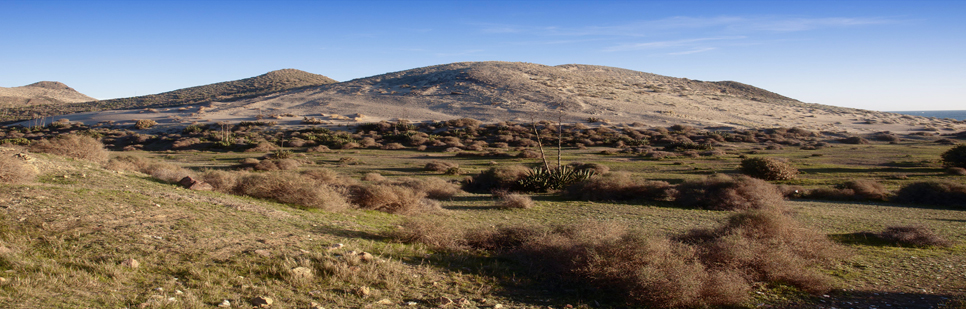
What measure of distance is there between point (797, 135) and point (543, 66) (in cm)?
5861

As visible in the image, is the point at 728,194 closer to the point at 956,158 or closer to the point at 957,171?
the point at 957,171

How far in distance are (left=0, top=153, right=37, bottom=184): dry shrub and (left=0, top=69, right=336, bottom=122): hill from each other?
293 feet

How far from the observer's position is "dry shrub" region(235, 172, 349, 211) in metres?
11.2

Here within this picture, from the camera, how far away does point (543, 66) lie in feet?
342

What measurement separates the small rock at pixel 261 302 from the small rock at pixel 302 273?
0.70 m

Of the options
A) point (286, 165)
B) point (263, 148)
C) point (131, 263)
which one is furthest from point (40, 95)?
point (131, 263)

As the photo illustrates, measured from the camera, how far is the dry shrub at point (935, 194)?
49.6 feet

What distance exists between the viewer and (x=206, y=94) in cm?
10825

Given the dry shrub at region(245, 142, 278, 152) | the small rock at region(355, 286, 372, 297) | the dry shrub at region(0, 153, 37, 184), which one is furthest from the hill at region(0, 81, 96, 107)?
the small rock at region(355, 286, 372, 297)

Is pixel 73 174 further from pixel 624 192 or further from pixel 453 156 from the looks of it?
pixel 453 156

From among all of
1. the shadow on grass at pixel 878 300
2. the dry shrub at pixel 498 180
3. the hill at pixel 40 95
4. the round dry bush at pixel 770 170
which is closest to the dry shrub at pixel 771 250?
the shadow on grass at pixel 878 300

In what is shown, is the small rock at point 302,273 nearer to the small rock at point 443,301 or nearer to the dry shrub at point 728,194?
the small rock at point 443,301

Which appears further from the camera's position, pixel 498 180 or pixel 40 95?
pixel 40 95

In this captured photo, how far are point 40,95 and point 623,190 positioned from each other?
16112 cm
